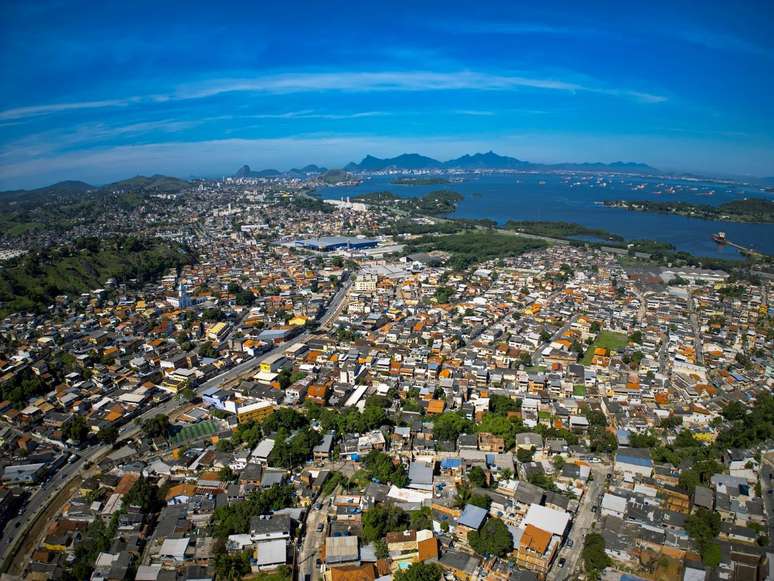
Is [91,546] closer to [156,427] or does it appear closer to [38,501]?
[38,501]

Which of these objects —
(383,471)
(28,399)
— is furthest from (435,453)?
(28,399)

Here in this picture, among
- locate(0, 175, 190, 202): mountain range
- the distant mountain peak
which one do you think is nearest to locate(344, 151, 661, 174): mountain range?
the distant mountain peak

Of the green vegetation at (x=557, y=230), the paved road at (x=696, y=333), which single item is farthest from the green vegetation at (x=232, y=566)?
the green vegetation at (x=557, y=230)

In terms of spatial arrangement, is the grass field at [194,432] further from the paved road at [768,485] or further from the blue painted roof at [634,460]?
the paved road at [768,485]

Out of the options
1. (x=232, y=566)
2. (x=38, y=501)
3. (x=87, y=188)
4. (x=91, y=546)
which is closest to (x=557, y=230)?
(x=232, y=566)

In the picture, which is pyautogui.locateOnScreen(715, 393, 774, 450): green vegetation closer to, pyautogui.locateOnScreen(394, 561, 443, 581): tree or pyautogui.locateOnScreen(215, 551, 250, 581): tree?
pyautogui.locateOnScreen(394, 561, 443, 581): tree

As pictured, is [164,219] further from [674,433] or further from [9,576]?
[674,433]
